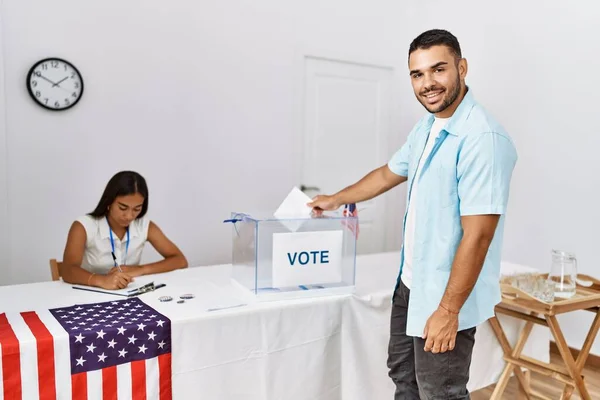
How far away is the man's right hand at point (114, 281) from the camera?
2.08 m

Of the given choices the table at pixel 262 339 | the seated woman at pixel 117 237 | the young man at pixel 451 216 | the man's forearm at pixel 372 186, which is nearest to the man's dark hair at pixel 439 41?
the young man at pixel 451 216

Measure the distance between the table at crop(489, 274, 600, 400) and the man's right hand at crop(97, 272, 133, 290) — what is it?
5.06 feet

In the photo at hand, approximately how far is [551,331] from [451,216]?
1.17 m

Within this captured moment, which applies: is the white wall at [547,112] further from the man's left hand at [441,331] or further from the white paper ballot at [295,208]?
the man's left hand at [441,331]


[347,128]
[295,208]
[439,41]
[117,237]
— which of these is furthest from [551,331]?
[347,128]

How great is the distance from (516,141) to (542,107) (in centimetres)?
29

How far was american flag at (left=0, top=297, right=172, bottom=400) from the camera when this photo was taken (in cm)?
155

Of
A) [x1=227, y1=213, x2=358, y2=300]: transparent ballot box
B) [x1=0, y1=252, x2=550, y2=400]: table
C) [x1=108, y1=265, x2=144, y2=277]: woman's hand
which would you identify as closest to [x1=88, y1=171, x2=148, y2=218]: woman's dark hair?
[x1=108, y1=265, x2=144, y2=277]: woman's hand

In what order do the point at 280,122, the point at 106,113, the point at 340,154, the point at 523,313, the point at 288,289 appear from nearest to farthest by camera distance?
the point at 288,289
the point at 523,313
the point at 106,113
the point at 280,122
the point at 340,154

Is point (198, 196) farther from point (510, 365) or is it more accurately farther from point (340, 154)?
point (510, 365)

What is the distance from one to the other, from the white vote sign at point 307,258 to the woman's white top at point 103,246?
→ 842mm

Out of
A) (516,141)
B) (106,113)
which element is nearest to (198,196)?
(106,113)

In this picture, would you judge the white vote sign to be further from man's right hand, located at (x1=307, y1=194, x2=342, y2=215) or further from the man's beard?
the man's beard

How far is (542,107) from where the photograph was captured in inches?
143
